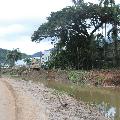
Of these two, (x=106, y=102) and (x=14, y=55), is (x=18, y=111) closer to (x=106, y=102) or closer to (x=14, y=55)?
(x=106, y=102)

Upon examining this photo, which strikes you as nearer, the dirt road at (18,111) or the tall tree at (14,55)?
the dirt road at (18,111)

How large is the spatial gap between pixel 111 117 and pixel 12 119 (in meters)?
6.31

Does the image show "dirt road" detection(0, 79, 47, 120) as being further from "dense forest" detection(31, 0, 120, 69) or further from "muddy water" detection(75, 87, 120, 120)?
"dense forest" detection(31, 0, 120, 69)

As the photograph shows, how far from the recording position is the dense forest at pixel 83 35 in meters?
57.4

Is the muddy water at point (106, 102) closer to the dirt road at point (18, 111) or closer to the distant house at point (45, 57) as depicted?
the dirt road at point (18, 111)

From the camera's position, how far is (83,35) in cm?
6031

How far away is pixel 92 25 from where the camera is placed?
59719 mm

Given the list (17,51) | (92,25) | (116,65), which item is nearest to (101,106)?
(116,65)

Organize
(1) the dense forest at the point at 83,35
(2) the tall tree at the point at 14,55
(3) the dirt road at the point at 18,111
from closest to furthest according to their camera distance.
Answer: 1. (3) the dirt road at the point at 18,111
2. (1) the dense forest at the point at 83,35
3. (2) the tall tree at the point at 14,55

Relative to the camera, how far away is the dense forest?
5738cm

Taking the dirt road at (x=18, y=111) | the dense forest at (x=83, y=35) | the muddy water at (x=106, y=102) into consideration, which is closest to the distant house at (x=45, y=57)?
the dense forest at (x=83, y=35)

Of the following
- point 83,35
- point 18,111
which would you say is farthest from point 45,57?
point 18,111

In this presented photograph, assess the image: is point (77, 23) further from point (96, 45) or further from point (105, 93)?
point (105, 93)

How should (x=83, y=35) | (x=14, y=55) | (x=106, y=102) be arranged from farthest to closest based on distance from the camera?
(x=14, y=55) < (x=83, y=35) < (x=106, y=102)
